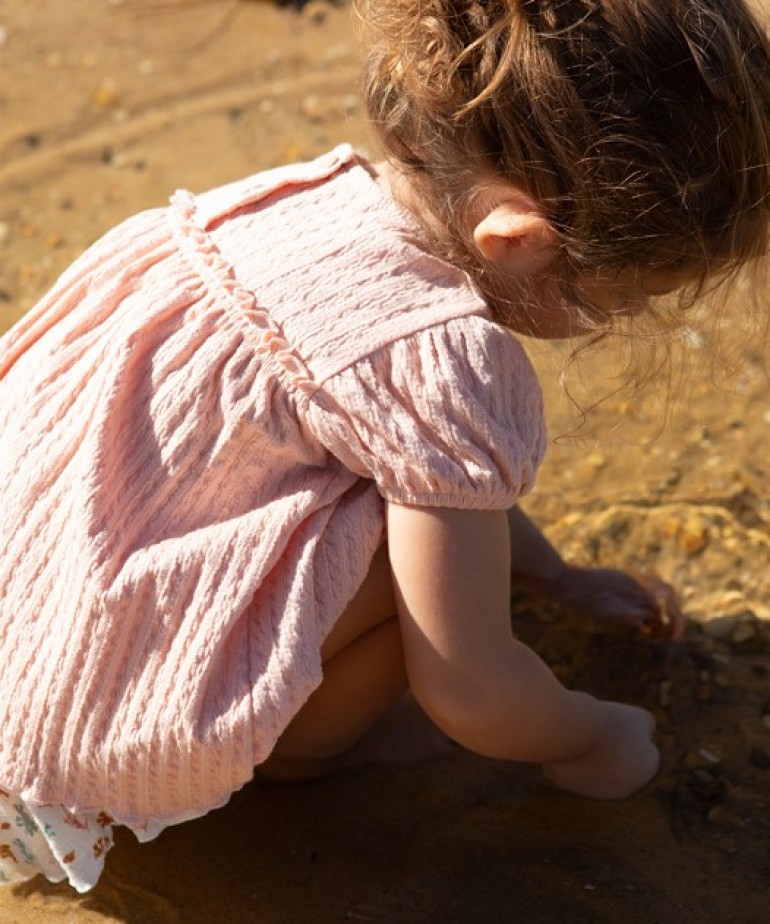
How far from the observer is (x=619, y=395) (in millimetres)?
2707

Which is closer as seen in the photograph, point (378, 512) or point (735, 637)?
point (378, 512)

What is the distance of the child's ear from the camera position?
1.56 m

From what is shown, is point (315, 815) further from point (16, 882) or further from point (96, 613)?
point (96, 613)

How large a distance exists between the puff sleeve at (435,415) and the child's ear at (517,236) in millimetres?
80

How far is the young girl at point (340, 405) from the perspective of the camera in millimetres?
1510

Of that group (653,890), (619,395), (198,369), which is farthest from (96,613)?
(619,395)

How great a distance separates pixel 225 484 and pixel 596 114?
0.62m

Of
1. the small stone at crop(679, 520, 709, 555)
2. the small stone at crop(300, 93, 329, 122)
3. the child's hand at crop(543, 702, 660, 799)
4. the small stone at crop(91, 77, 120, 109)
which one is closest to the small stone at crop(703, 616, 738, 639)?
the small stone at crop(679, 520, 709, 555)

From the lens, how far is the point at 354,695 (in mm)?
1874

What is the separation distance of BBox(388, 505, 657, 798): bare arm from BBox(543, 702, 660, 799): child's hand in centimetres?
9

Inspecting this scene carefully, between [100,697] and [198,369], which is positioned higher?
[198,369]

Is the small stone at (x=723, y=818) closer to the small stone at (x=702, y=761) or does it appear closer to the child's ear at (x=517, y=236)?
the small stone at (x=702, y=761)

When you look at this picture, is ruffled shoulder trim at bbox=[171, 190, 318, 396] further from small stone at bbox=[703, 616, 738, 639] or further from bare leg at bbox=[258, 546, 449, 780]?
small stone at bbox=[703, 616, 738, 639]

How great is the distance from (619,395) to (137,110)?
1.63 m
